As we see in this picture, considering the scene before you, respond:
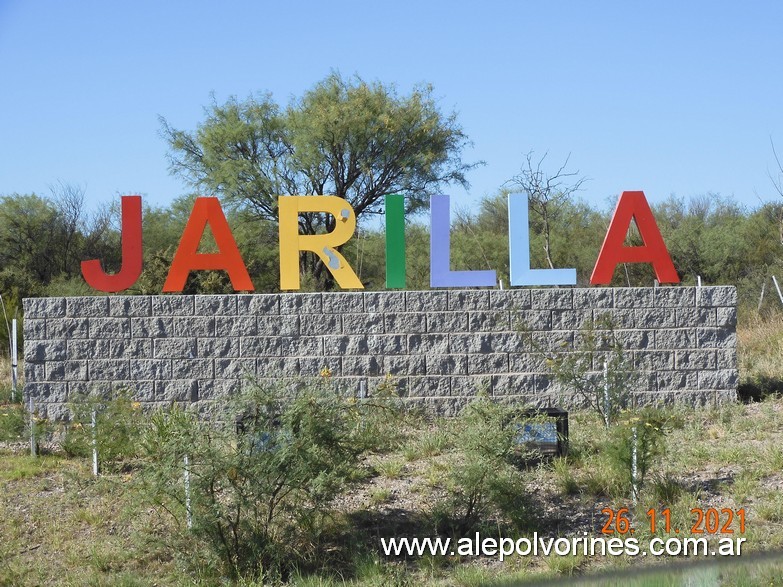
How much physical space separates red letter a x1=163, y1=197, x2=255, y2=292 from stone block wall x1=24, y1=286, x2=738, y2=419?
2.01 feet

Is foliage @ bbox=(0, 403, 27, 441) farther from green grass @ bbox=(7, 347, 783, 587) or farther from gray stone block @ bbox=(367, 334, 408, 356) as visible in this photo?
gray stone block @ bbox=(367, 334, 408, 356)

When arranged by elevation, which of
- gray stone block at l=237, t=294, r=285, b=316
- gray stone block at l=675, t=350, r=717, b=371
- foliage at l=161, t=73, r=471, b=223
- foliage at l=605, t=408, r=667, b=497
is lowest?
foliage at l=605, t=408, r=667, b=497

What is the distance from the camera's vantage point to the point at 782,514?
26.5 feet

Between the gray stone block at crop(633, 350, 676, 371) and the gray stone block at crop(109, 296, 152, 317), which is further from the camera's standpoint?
the gray stone block at crop(633, 350, 676, 371)

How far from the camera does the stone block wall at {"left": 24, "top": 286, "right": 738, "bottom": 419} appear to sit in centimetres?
1291

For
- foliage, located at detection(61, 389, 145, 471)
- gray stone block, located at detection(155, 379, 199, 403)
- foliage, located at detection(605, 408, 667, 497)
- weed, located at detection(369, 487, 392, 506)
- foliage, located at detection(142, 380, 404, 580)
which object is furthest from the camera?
gray stone block, located at detection(155, 379, 199, 403)

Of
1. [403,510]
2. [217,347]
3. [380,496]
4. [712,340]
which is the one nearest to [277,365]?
[217,347]

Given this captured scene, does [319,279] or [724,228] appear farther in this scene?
[724,228]

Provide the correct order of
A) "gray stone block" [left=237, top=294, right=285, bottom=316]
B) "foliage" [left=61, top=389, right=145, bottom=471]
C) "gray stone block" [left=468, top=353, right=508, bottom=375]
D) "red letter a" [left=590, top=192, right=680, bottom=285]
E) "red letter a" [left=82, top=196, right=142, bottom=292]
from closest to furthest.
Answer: "foliage" [left=61, top=389, right=145, bottom=471] → "gray stone block" [left=237, top=294, right=285, bottom=316] → "gray stone block" [left=468, top=353, right=508, bottom=375] → "red letter a" [left=82, top=196, right=142, bottom=292] → "red letter a" [left=590, top=192, right=680, bottom=285]

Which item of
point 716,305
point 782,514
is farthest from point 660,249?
point 782,514

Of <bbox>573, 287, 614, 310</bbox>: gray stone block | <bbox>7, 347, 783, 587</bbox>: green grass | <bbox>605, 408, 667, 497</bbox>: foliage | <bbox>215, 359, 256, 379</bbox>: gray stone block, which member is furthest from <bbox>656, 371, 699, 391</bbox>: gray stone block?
<bbox>215, 359, 256, 379</bbox>: gray stone block

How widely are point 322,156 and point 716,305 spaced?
20132 millimetres

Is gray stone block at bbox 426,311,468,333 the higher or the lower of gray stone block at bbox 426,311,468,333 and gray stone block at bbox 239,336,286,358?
the higher

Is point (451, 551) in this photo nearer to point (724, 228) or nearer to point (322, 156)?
point (322, 156)
